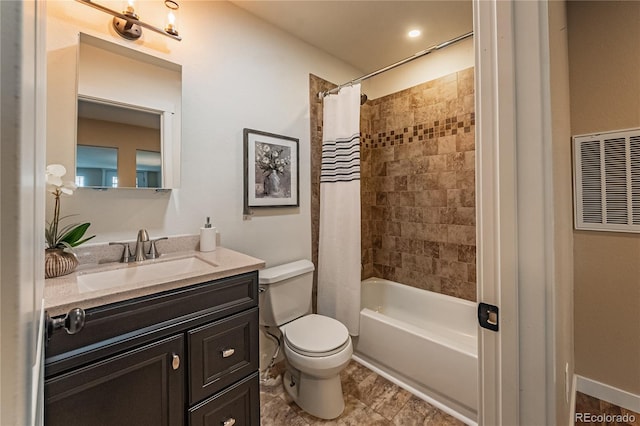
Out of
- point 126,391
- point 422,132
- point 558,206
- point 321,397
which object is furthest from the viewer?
point 422,132

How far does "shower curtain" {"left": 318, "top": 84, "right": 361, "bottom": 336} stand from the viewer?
2.07 meters

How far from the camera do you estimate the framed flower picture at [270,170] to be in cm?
184

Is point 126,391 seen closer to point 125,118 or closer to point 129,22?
point 125,118

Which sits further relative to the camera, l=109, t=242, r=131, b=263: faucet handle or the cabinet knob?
l=109, t=242, r=131, b=263: faucet handle

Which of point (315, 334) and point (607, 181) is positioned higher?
point (607, 181)

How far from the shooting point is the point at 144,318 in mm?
986

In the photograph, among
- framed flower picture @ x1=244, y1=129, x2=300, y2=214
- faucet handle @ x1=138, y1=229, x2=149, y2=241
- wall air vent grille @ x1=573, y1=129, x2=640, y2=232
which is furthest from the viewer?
framed flower picture @ x1=244, y1=129, x2=300, y2=214

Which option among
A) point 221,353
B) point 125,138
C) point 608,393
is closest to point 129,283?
point 221,353

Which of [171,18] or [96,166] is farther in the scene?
[171,18]

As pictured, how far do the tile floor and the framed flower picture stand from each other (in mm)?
1219

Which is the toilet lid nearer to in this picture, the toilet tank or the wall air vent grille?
the toilet tank

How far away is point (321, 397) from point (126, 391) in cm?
102

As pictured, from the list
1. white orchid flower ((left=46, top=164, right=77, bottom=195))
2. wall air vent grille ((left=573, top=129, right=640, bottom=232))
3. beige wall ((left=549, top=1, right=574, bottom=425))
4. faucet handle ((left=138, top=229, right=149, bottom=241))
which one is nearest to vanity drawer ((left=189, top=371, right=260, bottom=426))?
faucet handle ((left=138, top=229, right=149, bottom=241))

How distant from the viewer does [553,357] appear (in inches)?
23.7
